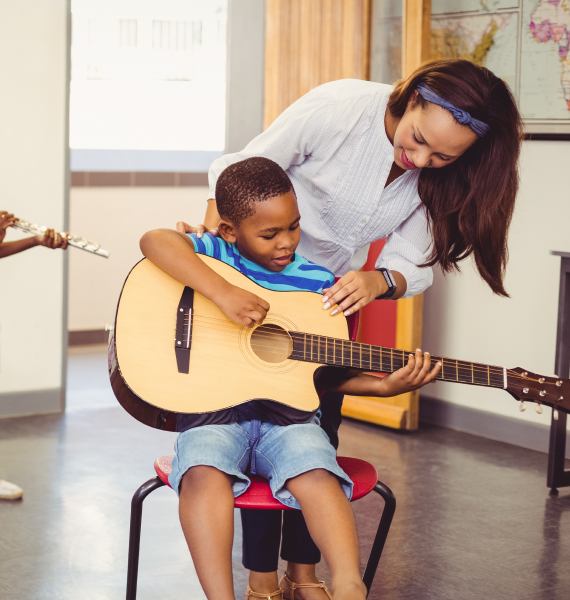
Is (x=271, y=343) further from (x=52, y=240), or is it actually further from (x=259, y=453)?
(x=52, y=240)

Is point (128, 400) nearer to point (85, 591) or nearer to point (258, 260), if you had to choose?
point (258, 260)

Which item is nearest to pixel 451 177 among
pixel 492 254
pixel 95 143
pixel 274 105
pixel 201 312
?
pixel 492 254

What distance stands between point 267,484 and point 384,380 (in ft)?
1.03

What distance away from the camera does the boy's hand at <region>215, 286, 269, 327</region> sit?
160cm

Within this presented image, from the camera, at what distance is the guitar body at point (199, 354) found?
5.19 ft

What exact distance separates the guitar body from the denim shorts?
0.16 feet

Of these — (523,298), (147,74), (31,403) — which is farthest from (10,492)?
(147,74)

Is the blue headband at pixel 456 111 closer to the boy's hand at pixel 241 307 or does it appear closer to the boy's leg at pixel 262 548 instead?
the boy's hand at pixel 241 307

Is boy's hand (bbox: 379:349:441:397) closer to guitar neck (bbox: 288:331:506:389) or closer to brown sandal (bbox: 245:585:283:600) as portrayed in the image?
guitar neck (bbox: 288:331:506:389)

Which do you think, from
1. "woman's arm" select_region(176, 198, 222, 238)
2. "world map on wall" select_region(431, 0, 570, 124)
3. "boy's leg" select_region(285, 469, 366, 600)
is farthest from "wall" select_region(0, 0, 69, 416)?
"boy's leg" select_region(285, 469, 366, 600)

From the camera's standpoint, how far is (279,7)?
379 centimetres

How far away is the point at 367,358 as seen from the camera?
1.65 metres

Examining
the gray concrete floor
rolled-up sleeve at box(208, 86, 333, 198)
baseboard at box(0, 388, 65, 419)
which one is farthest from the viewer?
baseboard at box(0, 388, 65, 419)

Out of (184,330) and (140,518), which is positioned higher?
(184,330)
